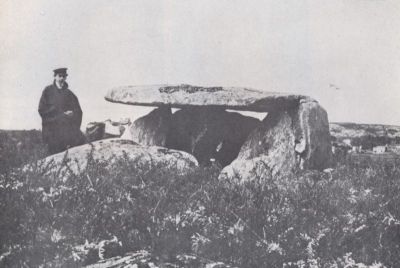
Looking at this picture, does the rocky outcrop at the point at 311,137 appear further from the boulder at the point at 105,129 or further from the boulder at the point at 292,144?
the boulder at the point at 105,129

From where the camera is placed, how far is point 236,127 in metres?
8.98

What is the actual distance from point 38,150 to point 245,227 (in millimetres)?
4325

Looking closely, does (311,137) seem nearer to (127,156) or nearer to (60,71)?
(127,156)

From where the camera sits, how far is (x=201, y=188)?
5.50 m

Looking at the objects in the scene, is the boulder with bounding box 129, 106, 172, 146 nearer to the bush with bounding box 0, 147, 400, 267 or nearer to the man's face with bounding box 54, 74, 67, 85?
the man's face with bounding box 54, 74, 67, 85

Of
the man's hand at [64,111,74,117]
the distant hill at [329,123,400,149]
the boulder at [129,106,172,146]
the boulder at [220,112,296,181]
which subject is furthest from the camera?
the distant hill at [329,123,400,149]

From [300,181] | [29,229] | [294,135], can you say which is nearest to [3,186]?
[29,229]

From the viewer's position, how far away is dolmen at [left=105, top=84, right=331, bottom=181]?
7527 millimetres

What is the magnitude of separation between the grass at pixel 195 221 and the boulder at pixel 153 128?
3144mm

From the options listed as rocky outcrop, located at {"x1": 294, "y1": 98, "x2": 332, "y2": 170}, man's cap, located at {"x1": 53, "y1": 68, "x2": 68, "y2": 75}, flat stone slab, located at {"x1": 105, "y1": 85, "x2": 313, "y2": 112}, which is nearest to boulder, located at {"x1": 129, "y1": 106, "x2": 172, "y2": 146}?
flat stone slab, located at {"x1": 105, "y1": 85, "x2": 313, "y2": 112}

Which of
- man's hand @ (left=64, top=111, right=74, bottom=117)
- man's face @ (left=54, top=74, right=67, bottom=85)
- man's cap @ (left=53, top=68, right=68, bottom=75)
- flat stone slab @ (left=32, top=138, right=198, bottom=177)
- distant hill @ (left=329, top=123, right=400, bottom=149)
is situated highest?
man's cap @ (left=53, top=68, right=68, bottom=75)

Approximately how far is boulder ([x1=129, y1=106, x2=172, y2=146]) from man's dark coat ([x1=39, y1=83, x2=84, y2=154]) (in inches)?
54.3

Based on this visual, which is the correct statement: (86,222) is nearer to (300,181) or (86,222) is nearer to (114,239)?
(114,239)

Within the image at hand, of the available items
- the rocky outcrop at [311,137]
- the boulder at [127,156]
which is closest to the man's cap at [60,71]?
the boulder at [127,156]
